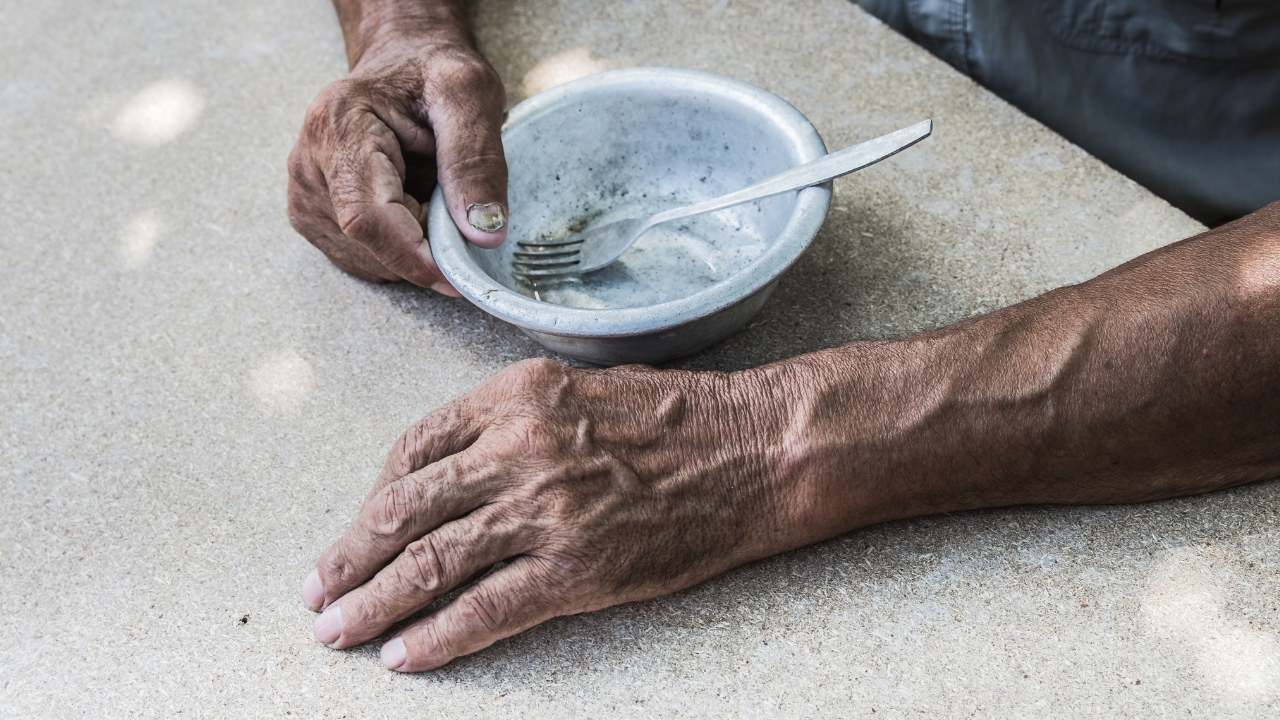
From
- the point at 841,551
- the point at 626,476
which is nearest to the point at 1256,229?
the point at 841,551

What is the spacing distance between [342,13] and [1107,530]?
4.76 ft

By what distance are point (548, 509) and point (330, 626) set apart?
26 centimetres

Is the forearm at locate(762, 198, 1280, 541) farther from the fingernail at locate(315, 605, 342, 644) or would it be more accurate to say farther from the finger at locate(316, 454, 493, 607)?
the fingernail at locate(315, 605, 342, 644)

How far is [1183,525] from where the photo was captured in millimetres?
933

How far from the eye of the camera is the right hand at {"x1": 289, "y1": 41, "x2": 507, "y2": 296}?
112 cm

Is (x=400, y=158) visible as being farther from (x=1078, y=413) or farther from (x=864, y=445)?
(x=1078, y=413)

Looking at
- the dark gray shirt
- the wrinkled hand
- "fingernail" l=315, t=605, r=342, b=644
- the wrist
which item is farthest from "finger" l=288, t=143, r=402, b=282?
the dark gray shirt

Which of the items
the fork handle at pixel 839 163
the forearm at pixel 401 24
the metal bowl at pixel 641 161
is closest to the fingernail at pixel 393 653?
the metal bowl at pixel 641 161

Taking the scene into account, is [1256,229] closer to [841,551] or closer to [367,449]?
[841,551]

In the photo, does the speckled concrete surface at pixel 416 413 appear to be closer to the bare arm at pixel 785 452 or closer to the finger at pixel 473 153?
the bare arm at pixel 785 452

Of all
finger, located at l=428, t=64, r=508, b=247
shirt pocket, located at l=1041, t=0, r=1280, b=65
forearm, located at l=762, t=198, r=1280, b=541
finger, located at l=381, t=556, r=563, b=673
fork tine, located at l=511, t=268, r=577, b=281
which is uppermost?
shirt pocket, located at l=1041, t=0, r=1280, b=65

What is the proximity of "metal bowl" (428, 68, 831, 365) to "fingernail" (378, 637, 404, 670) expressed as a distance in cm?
36

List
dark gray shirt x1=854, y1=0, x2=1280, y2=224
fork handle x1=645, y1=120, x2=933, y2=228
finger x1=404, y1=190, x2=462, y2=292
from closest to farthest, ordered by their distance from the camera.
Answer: fork handle x1=645, y1=120, x2=933, y2=228, finger x1=404, y1=190, x2=462, y2=292, dark gray shirt x1=854, y1=0, x2=1280, y2=224

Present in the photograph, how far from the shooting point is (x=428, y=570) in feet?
2.84
